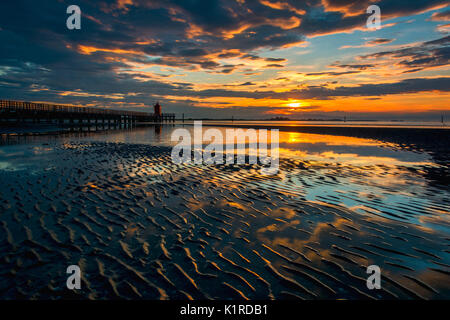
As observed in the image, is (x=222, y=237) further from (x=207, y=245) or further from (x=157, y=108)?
(x=157, y=108)

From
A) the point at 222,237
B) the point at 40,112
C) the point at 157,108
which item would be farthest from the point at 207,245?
the point at 157,108

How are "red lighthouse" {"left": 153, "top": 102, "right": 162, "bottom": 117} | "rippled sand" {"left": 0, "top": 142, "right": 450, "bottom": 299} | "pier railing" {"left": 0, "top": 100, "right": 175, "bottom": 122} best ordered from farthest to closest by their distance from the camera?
"red lighthouse" {"left": 153, "top": 102, "right": 162, "bottom": 117}, "pier railing" {"left": 0, "top": 100, "right": 175, "bottom": 122}, "rippled sand" {"left": 0, "top": 142, "right": 450, "bottom": 299}

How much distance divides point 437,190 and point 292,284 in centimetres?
→ 908

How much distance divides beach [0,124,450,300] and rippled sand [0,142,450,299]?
0.08 feet

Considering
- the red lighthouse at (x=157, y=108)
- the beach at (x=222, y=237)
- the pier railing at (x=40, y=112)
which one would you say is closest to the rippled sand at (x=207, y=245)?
the beach at (x=222, y=237)

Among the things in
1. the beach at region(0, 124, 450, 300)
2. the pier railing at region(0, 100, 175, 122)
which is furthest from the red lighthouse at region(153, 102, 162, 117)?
the beach at region(0, 124, 450, 300)

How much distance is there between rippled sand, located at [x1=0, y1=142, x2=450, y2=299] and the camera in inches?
150

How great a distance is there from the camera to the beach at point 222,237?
3.86 meters

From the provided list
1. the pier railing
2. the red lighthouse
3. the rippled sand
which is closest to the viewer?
the rippled sand

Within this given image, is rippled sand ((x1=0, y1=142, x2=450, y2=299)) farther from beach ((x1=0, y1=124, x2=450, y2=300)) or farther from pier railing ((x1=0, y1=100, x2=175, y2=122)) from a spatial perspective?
pier railing ((x1=0, y1=100, x2=175, y2=122))

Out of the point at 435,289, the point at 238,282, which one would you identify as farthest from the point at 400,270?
the point at 238,282

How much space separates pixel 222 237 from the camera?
5.59 metres

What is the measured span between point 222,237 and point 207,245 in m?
0.49
